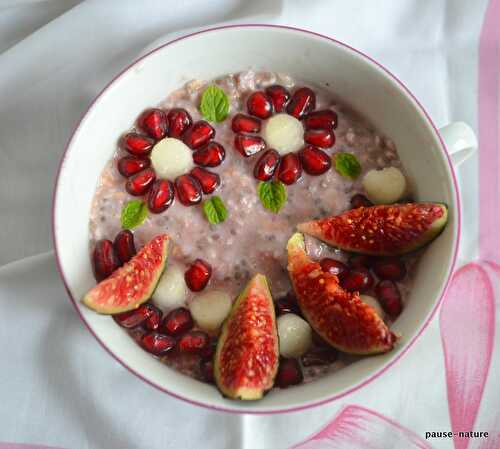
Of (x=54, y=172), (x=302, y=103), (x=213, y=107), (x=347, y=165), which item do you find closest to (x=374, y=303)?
(x=347, y=165)

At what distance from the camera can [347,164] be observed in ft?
6.49

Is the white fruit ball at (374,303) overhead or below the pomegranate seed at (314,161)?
below

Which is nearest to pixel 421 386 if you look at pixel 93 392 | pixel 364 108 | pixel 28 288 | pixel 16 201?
pixel 364 108

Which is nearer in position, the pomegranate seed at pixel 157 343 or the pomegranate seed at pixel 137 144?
the pomegranate seed at pixel 157 343

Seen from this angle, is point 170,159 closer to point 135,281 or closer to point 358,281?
point 135,281

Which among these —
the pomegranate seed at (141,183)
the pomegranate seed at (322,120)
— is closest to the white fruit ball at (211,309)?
the pomegranate seed at (141,183)

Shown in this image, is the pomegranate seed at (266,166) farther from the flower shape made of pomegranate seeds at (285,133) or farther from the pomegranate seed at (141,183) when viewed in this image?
the pomegranate seed at (141,183)

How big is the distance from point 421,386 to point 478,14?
1259mm

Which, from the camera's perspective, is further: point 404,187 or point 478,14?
point 478,14

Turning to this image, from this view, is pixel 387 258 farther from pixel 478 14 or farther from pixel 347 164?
pixel 478 14

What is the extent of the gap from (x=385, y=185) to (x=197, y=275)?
23.2 inches

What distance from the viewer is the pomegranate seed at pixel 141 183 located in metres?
1.94

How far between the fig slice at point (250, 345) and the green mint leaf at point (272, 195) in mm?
224

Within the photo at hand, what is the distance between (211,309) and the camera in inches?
73.5
